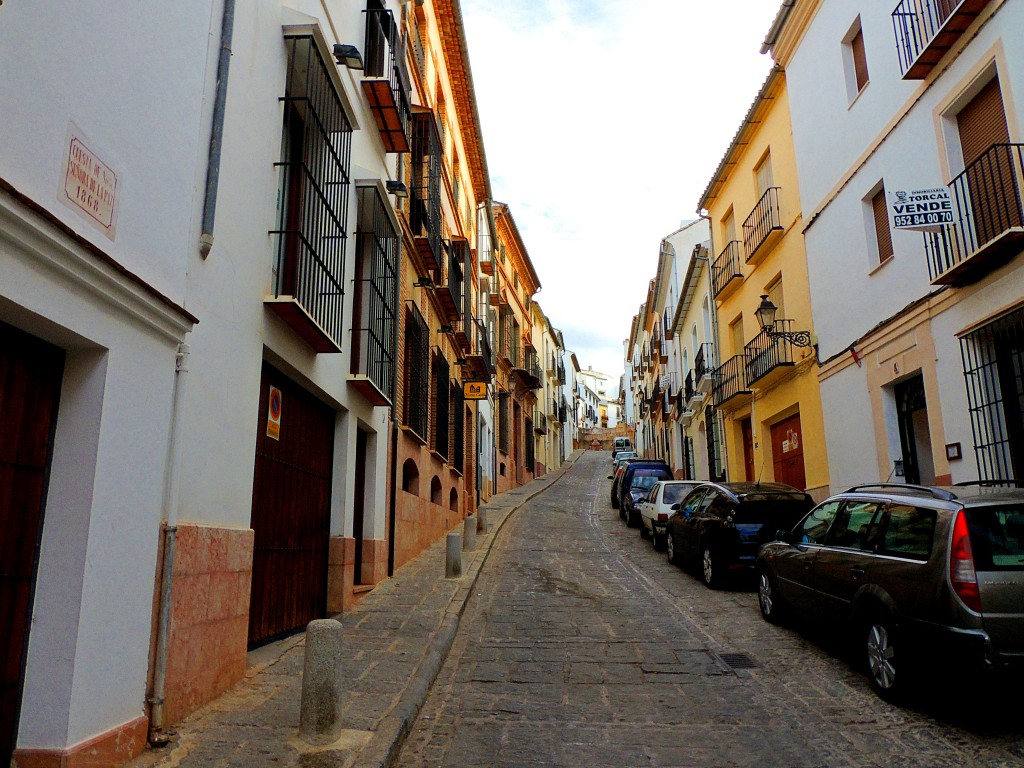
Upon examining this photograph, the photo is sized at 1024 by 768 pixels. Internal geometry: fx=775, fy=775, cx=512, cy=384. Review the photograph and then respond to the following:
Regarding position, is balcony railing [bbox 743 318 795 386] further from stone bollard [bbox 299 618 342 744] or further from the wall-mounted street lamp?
stone bollard [bbox 299 618 342 744]

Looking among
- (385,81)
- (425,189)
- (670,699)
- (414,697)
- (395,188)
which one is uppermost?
(425,189)

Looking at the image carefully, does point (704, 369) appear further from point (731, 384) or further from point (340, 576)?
point (340, 576)

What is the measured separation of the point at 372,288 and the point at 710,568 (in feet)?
18.8

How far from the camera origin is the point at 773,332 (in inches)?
538

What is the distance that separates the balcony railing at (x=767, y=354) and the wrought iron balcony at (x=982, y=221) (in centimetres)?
519

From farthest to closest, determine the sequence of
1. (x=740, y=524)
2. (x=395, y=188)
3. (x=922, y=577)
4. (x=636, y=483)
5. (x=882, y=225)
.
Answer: (x=636, y=483) < (x=882, y=225) < (x=395, y=188) < (x=740, y=524) < (x=922, y=577)

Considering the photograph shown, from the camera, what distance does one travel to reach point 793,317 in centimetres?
1439

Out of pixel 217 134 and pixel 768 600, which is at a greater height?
pixel 217 134

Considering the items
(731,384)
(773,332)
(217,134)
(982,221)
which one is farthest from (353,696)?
(731,384)

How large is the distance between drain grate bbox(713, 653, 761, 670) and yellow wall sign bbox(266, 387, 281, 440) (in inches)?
174

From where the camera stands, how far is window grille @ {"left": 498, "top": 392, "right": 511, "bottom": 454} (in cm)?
2900

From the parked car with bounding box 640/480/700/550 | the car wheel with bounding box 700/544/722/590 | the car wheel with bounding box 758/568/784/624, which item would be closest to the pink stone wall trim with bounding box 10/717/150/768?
the car wheel with bounding box 758/568/784/624

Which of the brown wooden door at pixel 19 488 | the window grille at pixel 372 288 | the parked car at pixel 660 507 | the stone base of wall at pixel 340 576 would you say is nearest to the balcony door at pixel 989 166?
the window grille at pixel 372 288

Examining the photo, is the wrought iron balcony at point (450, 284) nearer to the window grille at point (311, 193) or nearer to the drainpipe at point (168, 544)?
the window grille at point (311, 193)
